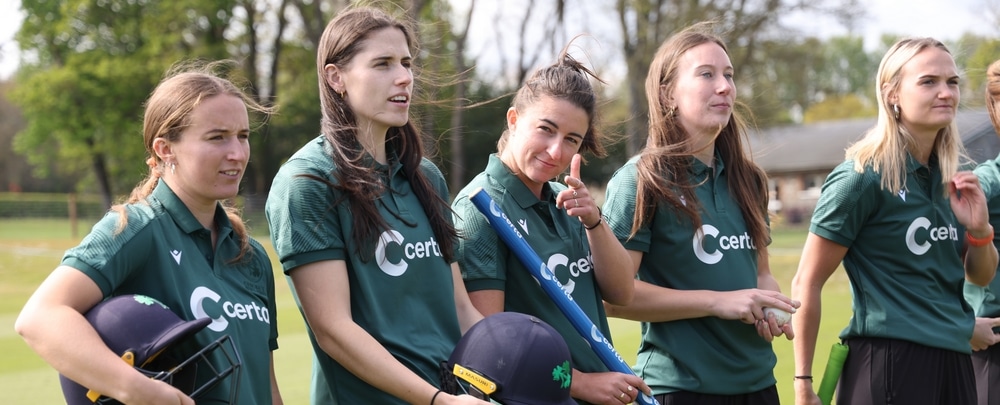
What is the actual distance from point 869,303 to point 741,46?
31.4 metres

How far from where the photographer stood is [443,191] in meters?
3.30

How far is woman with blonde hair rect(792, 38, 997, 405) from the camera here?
12.9 ft

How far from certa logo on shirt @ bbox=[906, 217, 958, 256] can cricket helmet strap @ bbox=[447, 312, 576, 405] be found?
6.56 ft

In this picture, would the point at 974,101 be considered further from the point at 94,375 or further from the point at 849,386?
the point at 94,375

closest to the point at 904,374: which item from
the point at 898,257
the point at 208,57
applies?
the point at 898,257

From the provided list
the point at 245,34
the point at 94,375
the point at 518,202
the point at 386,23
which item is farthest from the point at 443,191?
the point at 245,34

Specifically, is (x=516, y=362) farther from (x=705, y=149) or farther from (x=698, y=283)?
(x=705, y=149)

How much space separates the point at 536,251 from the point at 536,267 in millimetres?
191

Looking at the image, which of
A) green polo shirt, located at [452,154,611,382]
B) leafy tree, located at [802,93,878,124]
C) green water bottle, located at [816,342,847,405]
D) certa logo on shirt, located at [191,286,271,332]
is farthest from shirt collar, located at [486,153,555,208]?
leafy tree, located at [802,93,878,124]

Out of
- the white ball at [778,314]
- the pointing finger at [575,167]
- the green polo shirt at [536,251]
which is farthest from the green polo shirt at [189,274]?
the white ball at [778,314]

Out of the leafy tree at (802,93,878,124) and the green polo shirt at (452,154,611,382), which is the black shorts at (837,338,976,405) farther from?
the leafy tree at (802,93,878,124)

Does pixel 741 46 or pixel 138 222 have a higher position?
pixel 741 46

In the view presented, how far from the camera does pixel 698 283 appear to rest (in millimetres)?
3686

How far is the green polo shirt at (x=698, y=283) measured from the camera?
11.9 feet
